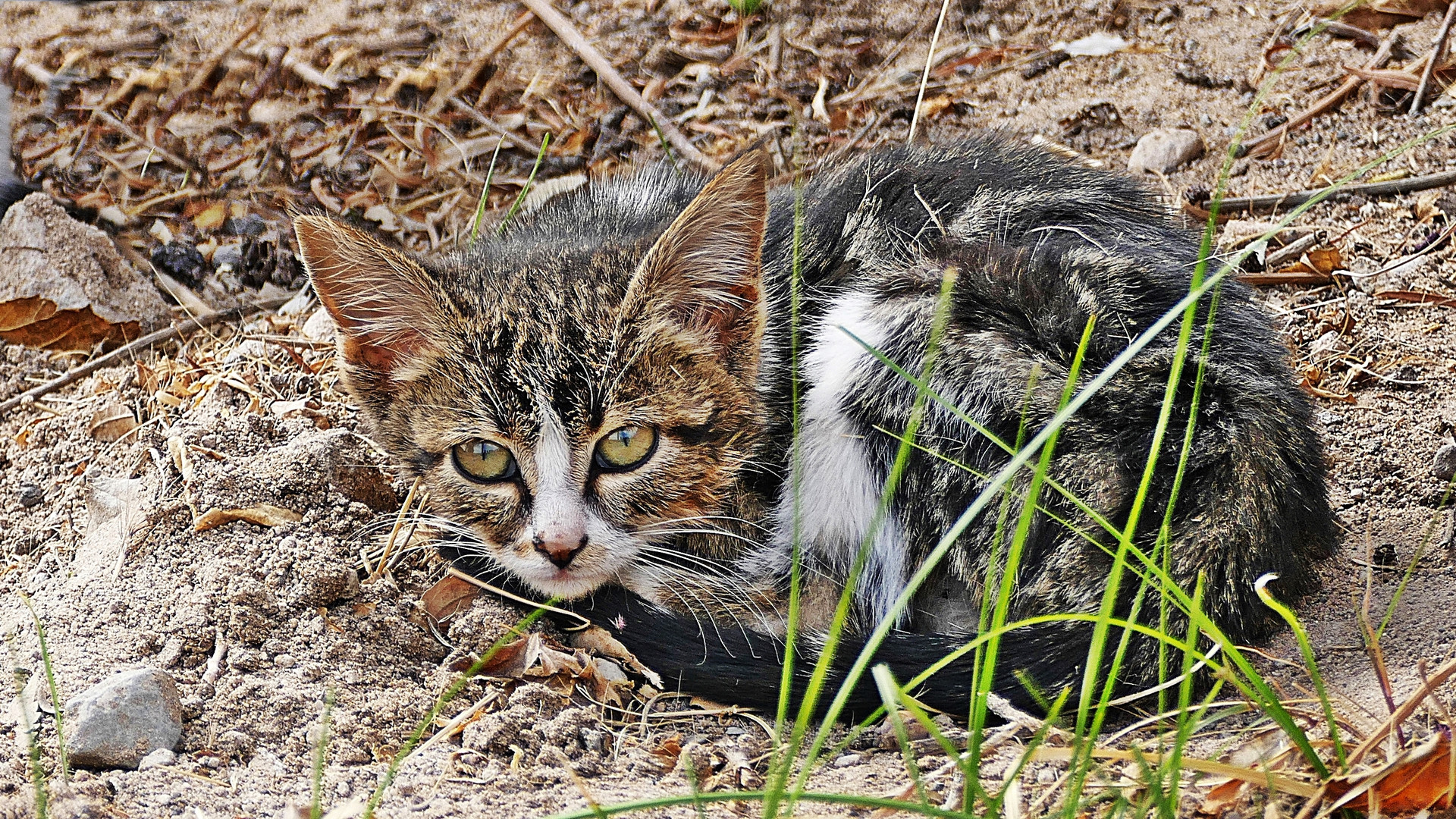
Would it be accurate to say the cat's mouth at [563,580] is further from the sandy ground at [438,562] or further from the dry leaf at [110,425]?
the dry leaf at [110,425]

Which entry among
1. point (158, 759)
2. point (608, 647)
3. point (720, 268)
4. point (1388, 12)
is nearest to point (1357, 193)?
point (1388, 12)

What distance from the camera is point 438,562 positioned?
317cm

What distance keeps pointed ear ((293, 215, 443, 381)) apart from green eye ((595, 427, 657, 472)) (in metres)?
0.49

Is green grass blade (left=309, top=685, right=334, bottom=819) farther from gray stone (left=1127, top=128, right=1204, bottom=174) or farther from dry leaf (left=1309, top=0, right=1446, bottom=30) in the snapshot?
dry leaf (left=1309, top=0, right=1446, bottom=30)

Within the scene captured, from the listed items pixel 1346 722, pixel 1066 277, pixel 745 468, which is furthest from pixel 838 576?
pixel 1346 722

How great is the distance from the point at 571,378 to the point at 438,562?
0.82 metres

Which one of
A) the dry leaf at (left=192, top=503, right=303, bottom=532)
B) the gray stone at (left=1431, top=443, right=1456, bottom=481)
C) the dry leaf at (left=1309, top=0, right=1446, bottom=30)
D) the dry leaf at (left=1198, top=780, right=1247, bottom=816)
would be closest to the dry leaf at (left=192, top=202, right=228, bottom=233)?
the dry leaf at (left=192, top=503, right=303, bottom=532)

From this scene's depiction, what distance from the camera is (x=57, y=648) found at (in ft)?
8.76

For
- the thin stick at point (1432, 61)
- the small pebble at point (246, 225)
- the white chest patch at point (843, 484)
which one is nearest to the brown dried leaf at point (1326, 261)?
A: the thin stick at point (1432, 61)

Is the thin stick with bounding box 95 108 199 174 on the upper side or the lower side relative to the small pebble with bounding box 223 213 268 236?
upper

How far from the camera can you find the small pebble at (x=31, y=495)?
3430mm

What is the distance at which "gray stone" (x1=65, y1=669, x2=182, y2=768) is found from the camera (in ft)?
7.39

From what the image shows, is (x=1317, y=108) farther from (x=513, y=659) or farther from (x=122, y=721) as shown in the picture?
(x=122, y=721)

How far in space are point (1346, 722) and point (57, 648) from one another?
270 cm
